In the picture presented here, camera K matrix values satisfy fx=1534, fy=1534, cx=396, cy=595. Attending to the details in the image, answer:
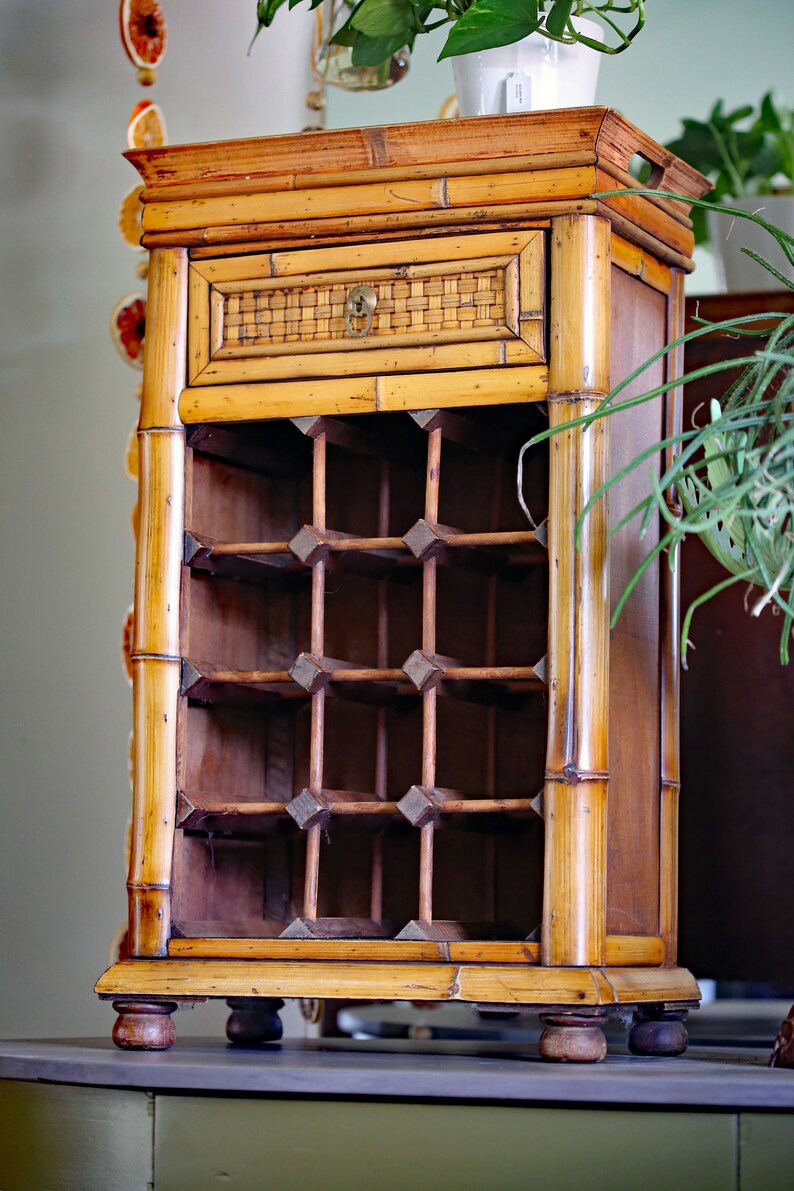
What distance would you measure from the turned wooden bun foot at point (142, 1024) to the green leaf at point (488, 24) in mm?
991

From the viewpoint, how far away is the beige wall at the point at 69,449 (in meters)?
2.16

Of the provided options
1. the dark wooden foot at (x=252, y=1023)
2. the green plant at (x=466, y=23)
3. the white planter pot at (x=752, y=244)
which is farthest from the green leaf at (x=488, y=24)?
the dark wooden foot at (x=252, y=1023)

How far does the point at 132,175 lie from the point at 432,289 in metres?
0.91

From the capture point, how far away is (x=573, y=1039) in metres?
1.41

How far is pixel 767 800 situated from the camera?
208cm

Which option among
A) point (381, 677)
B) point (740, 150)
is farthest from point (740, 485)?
point (740, 150)

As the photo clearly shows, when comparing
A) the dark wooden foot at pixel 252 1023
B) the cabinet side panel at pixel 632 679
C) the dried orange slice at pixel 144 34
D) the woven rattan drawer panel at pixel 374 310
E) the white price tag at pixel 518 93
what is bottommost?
the dark wooden foot at pixel 252 1023

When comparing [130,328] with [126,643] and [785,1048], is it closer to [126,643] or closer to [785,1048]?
[126,643]

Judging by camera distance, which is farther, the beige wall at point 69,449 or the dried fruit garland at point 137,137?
the dried fruit garland at point 137,137

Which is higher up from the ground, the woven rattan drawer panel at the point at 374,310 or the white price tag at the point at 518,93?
the white price tag at the point at 518,93

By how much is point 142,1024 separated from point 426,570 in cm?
54

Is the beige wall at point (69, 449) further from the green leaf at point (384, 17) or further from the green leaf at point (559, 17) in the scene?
the green leaf at point (559, 17)

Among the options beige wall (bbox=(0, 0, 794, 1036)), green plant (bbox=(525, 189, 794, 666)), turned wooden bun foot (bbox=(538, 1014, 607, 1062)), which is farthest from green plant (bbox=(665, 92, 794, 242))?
turned wooden bun foot (bbox=(538, 1014, 607, 1062))

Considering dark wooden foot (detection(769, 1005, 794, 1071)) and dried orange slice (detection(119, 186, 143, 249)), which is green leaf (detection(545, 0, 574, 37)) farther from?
dark wooden foot (detection(769, 1005, 794, 1071))
